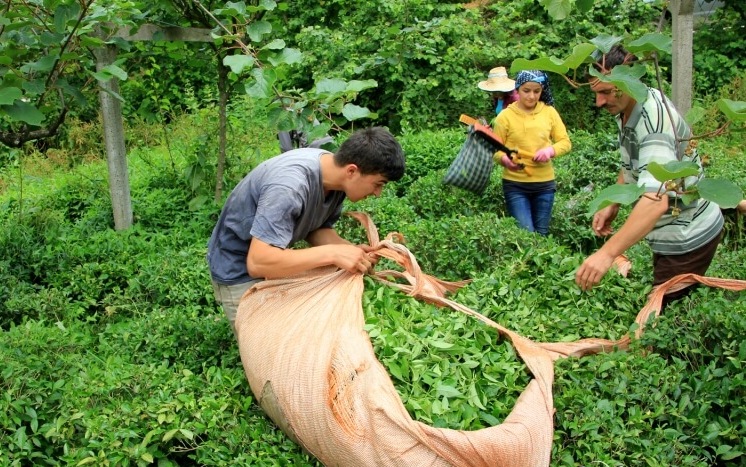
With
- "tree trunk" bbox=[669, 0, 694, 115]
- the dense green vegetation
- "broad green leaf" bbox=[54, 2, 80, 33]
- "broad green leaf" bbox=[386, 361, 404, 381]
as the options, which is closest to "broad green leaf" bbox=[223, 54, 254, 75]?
"broad green leaf" bbox=[54, 2, 80, 33]

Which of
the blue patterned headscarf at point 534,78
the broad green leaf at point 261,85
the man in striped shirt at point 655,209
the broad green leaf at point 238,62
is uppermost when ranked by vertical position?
the broad green leaf at point 238,62

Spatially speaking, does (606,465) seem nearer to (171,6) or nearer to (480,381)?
(480,381)

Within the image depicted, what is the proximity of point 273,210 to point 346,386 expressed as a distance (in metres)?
0.76

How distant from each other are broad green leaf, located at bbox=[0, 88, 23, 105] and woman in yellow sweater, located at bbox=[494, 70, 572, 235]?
3513mm

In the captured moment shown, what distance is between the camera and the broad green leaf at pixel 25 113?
11.3ft

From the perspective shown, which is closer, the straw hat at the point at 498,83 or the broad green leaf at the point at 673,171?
the broad green leaf at the point at 673,171

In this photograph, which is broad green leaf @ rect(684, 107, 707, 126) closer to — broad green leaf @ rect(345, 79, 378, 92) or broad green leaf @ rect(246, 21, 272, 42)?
broad green leaf @ rect(345, 79, 378, 92)

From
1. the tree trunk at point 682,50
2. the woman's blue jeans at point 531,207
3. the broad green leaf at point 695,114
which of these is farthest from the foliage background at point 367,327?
the tree trunk at point 682,50

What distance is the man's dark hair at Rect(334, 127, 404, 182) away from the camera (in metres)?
3.12

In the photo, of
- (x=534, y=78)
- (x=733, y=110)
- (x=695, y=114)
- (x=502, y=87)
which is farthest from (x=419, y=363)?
(x=502, y=87)

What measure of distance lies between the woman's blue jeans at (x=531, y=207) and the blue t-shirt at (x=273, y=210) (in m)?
2.48

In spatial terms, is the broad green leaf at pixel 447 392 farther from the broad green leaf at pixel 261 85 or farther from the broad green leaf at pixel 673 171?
the broad green leaf at pixel 261 85

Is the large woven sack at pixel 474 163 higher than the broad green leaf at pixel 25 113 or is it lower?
lower

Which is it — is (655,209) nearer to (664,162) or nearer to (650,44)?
(664,162)
